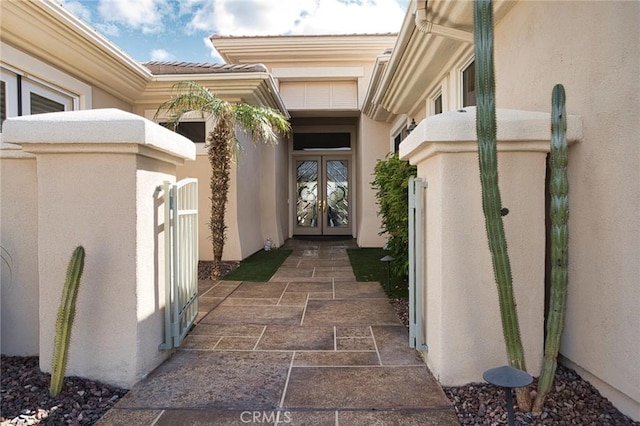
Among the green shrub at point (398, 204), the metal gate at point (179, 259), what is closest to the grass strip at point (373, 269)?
the green shrub at point (398, 204)

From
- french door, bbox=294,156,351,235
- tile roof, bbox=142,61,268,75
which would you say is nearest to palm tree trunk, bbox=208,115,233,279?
tile roof, bbox=142,61,268,75

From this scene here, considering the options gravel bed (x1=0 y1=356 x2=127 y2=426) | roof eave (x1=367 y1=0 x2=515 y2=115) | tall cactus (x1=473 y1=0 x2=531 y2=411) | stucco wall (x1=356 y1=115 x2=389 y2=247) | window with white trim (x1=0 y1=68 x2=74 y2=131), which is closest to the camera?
tall cactus (x1=473 y1=0 x2=531 y2=411)

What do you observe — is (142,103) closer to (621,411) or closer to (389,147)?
(389,147)

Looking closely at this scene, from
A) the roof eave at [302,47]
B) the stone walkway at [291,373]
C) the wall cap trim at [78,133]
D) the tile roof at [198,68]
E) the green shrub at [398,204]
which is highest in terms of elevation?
the roof eave at [302,47]

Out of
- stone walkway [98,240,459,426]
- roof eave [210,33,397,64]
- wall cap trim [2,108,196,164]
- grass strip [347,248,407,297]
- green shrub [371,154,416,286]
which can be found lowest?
stone walkway [98,240,459,426]

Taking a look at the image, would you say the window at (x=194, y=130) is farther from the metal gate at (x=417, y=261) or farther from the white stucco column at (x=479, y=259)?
the white stucco column at (x=479, y=259)

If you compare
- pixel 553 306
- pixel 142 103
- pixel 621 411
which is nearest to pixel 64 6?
pixel 142 103

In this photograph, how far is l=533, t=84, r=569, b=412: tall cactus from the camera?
2154 mm

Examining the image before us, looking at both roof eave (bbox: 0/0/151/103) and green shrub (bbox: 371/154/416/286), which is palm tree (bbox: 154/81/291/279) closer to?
roof eave (bbox: 0/0/151/103)

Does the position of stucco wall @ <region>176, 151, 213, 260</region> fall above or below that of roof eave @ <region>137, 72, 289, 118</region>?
below

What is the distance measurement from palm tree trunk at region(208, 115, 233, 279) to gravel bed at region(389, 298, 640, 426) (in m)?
4.62

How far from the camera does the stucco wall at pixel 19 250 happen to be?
9.68 feet

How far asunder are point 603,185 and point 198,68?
671 cm

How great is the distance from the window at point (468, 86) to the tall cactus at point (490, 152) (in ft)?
9.70
